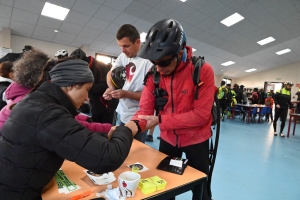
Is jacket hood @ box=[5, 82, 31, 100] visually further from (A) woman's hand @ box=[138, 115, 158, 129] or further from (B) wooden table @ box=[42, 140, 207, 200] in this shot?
(A) woman's hand @ box=[138, 115, 158, 129]

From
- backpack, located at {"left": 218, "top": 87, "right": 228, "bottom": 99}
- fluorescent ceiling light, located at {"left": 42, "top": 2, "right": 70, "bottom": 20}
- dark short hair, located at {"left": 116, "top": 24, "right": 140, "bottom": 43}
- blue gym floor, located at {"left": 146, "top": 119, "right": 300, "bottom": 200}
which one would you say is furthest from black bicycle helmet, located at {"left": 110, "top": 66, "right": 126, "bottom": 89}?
backpack, located at {"left": 218, "top": 87, "right": 228, "bottom": 99}

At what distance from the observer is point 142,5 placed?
18.3ft

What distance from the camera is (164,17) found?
6270 millimetres

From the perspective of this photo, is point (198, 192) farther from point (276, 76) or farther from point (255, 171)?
point (276, 76)

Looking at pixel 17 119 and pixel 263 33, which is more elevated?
pixel 263 33

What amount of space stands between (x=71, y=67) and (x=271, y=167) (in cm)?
362

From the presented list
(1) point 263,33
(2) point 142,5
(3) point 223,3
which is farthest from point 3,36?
(1) point 263,33

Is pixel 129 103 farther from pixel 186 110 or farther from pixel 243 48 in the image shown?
pixel 243 48

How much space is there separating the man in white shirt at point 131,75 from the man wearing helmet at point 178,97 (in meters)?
0.35

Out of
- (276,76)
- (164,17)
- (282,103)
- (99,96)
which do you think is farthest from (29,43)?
(276,76)

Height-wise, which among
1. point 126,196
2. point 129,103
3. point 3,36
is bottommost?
point 126,196

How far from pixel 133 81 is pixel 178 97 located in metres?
0.61

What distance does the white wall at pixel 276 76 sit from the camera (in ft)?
44.6

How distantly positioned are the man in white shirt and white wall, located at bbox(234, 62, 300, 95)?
15390 mm
